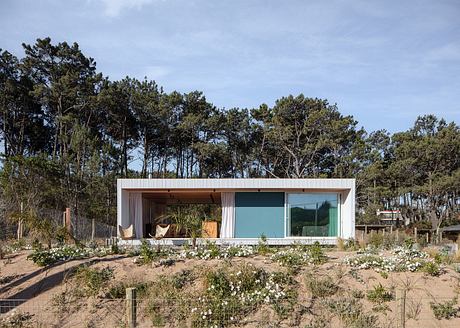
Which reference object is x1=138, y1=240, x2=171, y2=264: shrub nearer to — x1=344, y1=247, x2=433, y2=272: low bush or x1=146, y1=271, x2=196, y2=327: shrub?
x1=146, y1=271, x2=196, y2=327: shrub

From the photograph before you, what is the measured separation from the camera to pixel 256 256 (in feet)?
36.0

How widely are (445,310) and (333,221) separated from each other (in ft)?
24.1

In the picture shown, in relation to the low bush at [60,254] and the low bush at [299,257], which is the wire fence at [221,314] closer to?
the low bush at [299,257]

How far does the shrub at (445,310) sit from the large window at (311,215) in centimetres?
696

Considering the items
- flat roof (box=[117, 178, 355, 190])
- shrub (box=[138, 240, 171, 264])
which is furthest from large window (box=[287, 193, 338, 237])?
shrub (box=[138, 240, 171, 264])

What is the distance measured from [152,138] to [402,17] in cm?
2363

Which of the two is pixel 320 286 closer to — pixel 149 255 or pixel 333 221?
pixel 149 255

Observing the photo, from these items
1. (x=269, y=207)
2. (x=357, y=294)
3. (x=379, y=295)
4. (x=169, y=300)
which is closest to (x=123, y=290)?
(x=169, y=300)

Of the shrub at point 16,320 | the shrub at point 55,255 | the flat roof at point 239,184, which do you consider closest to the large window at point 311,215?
A: the flat roof at point 239,184

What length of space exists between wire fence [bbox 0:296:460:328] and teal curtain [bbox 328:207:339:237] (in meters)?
6.67

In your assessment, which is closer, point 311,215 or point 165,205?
point 311,215

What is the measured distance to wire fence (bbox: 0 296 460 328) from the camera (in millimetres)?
7918

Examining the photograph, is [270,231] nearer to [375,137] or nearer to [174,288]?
[174,288]

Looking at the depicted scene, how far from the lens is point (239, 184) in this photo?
15.3m
